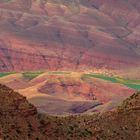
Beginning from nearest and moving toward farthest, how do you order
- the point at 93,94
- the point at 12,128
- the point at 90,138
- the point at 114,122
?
1. the point at 12,128
2. the point at 90,138
3. the point at 114,122
4. the point at 93,94

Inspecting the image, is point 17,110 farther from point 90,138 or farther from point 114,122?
point 114,122

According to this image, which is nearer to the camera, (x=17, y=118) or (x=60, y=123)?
(x=17, y=118)

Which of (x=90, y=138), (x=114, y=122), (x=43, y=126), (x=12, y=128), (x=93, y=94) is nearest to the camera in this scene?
(x=12, y=128)

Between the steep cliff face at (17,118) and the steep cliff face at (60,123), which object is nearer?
the steep cliff face at (17,118)

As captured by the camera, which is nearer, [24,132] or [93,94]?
[24,132]

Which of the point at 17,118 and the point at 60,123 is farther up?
the point at 17,118

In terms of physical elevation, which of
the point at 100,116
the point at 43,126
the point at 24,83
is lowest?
the point at 24,83

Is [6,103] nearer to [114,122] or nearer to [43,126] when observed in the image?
[43,126]

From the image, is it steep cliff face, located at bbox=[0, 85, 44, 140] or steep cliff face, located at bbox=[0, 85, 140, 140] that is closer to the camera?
steep cliff face, located at bbox=[0, 85, 44, 140]

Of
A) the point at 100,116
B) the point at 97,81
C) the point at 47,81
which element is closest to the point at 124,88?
the point at 97,81

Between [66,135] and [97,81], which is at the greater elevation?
[66,135]
